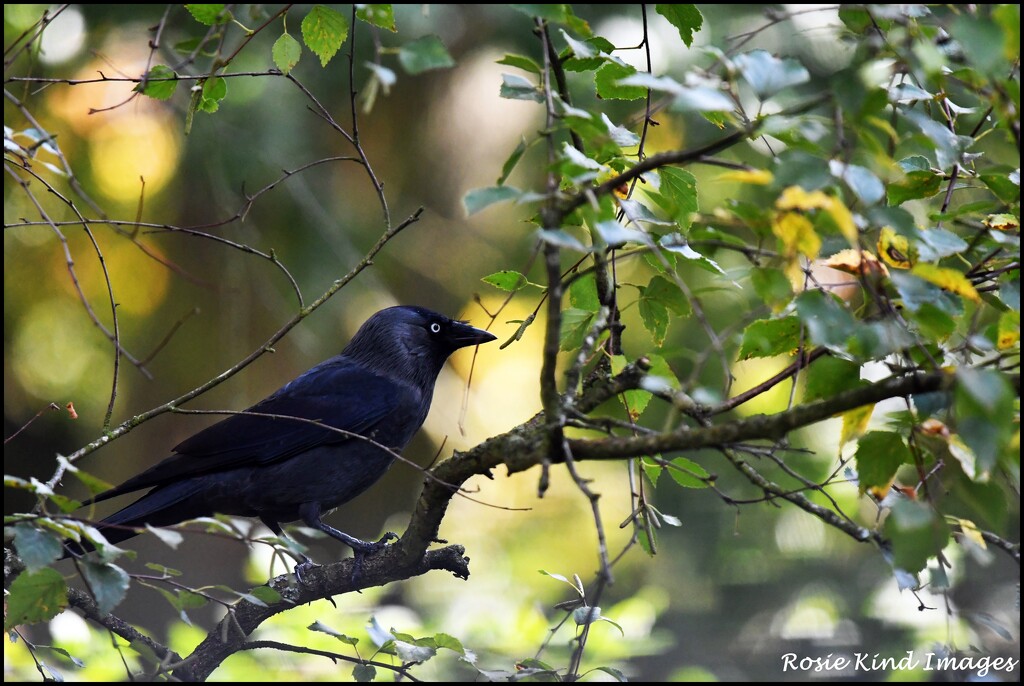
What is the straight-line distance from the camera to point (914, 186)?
2088 mm

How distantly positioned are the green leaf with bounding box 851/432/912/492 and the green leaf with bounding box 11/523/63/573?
1.57 m

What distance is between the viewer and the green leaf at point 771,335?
6.07ft

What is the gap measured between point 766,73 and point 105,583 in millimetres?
1554

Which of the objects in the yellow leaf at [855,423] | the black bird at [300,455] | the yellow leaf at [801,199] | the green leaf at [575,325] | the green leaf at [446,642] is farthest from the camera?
the black bird at [300,455]

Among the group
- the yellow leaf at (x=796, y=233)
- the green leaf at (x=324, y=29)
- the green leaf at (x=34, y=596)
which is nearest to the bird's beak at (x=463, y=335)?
the green leaf at (x=324, y=29)

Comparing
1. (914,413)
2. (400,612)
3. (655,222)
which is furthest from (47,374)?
(914,413)

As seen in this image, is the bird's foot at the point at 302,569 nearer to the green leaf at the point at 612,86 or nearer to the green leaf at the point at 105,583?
the green leaf at the point at 105,583

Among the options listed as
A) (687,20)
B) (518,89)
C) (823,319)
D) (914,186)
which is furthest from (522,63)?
(914,186)

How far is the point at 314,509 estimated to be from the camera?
145 inches

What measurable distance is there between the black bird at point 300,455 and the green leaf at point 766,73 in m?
2.24

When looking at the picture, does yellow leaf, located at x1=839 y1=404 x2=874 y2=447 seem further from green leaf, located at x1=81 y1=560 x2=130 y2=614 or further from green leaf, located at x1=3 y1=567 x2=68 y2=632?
green leaf, located at x1=3 y1=567 x2=68 y2=632

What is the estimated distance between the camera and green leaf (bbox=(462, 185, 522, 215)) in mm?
1465

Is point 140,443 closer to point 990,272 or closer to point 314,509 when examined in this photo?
point 314,509

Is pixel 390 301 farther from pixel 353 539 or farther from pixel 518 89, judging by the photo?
pixel 518 89
